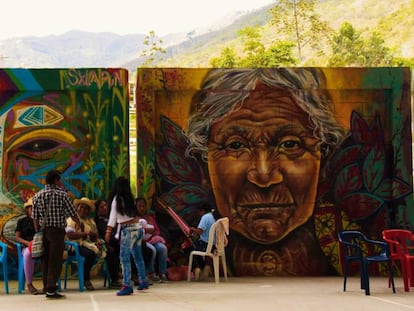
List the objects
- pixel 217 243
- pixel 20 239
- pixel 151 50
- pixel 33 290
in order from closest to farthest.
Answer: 1. pixel 33 290
2. pixel 20 239
3. pixel 217 243
4. pixel 151 50

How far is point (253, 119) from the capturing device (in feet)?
52.1

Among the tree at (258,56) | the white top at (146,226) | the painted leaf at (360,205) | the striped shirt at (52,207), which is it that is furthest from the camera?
the tree at (258,56)

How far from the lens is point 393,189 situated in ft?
52.2

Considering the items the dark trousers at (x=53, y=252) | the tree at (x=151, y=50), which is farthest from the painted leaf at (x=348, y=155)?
the tree at (x=151, y=50)

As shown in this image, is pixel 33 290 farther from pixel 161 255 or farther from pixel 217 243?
pixel 217 243

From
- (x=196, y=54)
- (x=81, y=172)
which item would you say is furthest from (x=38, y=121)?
(x=196, y=54)

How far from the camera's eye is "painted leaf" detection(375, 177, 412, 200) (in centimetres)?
1588

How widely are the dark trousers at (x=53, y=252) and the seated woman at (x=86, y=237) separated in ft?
3.38

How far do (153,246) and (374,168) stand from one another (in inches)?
170

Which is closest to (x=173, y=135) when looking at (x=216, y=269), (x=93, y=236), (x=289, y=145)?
(x=289, y=145)

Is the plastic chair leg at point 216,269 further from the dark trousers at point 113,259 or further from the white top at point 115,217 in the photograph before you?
the white top at point 115,217

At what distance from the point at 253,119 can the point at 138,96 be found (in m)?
2.07

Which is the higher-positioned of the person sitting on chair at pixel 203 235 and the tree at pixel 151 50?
the tree at pixel 151 50

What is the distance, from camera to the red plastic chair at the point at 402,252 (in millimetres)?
13359
